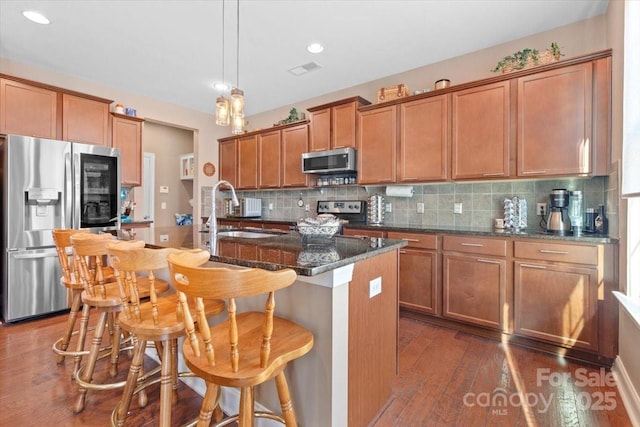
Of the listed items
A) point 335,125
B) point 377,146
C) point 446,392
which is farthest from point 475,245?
point 335,125

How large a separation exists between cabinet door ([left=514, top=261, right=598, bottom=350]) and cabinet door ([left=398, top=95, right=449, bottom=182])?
120cm

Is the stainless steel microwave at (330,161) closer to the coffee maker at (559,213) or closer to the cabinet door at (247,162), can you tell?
the cabinet door at (247,162)

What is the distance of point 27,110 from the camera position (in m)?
3.19

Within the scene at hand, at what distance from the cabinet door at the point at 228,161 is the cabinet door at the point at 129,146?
1400 millimetres

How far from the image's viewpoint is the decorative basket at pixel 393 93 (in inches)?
135

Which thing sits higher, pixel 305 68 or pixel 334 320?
pixel 305 68

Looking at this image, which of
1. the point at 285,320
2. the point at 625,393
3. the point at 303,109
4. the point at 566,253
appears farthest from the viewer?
the point at 303,109

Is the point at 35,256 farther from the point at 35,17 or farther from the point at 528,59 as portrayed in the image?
the point at 528,59

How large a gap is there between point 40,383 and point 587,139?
421 centimetres

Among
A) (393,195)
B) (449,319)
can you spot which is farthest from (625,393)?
(393,195)

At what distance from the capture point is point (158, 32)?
2908mm

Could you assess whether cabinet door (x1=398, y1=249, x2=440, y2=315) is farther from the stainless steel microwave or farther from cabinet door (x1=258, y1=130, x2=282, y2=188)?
cabinet door (x1=258, y1=130, x2=282, y2=188)

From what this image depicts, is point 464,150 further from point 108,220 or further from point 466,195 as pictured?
point 108,220

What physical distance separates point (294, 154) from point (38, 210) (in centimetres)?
296
